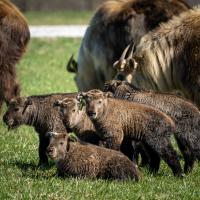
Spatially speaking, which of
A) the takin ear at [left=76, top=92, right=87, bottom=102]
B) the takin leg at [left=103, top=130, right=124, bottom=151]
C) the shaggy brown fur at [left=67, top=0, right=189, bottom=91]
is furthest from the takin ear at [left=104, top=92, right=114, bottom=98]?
the shaggy brown fur at [left=67, top=0, right=189, bottom=91]

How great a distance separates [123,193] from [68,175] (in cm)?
70

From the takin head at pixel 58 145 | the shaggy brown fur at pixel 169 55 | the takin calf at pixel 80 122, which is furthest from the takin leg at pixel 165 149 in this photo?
Result: the shaggy brown fur at pixel 169 55

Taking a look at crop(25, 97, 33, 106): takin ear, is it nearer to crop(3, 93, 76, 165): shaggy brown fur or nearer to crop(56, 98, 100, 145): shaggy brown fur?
crop(3, 93, 76, 165): shaggy brown fur

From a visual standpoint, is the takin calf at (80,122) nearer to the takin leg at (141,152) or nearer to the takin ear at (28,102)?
the takin leg at (141,152)

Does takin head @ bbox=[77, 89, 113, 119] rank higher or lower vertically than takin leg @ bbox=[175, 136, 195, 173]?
higher

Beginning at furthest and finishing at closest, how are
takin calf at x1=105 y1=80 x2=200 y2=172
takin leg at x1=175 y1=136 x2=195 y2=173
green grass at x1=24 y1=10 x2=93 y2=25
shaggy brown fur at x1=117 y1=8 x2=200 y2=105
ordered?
1. green grass at x1=24 y1=10 x2=93 y2=25
2. shaggy brown fur at x1=117 y1=8 x2=200 y2=105
3. takin leg at x1=175 y1=136 x2=195 y2=173
4. takin calf at x1=105 y1=80 x2=200 y2=172

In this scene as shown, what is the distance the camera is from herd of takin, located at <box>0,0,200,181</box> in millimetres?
7219

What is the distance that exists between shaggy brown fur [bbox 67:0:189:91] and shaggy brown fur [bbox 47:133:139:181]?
2.93m

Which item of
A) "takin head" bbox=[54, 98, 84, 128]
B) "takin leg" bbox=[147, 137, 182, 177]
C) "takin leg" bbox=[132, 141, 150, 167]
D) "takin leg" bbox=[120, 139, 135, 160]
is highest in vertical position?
"takin head" bbox=[54, 98, 84, 128]

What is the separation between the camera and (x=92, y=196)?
658 centimetres

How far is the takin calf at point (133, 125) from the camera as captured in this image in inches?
291

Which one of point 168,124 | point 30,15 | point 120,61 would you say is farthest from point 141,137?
point 30,15

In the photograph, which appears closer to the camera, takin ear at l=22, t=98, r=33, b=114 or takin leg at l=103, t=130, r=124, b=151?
takin leg at l=103, t=130, r=124, b=151

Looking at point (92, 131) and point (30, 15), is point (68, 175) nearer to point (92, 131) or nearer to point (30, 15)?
point (92, 131)
